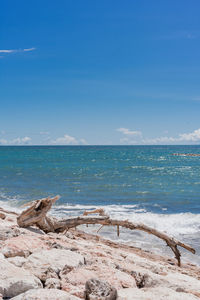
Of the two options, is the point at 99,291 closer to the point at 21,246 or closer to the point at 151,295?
the point at 151,295

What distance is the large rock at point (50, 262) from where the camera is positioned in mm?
5178

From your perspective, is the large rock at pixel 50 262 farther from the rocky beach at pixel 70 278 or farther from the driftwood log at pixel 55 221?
the driftwood log at pixel 55 221

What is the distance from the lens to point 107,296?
4207 mm

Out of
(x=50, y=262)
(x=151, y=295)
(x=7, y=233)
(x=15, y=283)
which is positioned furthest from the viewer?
(x=7, y=233)

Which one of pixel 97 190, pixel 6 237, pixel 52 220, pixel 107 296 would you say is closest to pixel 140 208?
pixel 97 190

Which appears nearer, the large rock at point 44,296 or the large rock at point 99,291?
the large rock at point 44,296

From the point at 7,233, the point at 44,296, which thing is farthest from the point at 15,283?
the point at 7,233

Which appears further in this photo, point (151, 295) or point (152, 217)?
point (152, 217)

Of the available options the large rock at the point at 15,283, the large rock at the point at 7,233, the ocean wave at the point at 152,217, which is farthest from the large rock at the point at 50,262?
the ocean wave at the point at 152,217

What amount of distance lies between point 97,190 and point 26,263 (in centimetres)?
2042

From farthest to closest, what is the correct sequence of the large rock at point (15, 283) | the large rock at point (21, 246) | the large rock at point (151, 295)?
the large rock at point (21, 246)
the large rock at point (151, 295)
the large rock at point (15, 283)

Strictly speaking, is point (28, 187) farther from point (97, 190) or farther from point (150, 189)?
point (150, 189)

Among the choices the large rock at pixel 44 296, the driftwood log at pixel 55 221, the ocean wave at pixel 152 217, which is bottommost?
the ocean wave at pixel 152 217

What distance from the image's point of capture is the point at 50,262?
577cm
